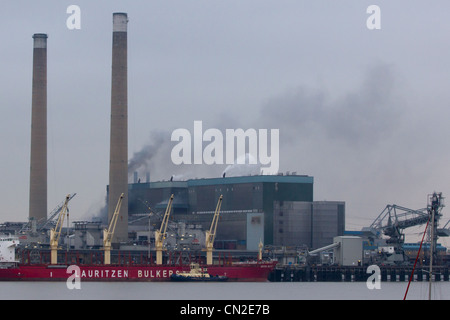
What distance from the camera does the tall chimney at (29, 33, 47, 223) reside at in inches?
5079

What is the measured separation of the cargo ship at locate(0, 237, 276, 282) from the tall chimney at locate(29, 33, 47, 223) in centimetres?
1969

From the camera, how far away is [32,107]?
130 meters

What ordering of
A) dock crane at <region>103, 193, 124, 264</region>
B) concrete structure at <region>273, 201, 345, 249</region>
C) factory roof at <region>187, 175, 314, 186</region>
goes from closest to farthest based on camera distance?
dock crane at <region>103, 193, 124, 264</region> → concrete structure at <region>273, 201, 345, 249</region> → factory roof at <region>187, 175, 314, 186</region>

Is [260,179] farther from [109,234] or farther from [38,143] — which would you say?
[38,143]

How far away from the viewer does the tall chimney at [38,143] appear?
129 metres

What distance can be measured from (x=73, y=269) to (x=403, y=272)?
143 ft

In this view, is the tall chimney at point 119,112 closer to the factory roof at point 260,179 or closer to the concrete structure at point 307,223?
the factory roof at point 260,179

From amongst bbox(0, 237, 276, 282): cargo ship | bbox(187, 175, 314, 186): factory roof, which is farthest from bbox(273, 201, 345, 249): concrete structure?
bbox(0, 237, 276, 282): cargo ship

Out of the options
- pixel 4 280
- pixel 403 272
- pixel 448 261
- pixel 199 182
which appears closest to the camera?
pixel 4 280

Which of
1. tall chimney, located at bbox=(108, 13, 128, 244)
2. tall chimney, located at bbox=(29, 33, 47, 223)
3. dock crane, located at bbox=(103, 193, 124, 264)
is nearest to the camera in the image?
dock crane, located at bbox=(103, 193, 124, 264)

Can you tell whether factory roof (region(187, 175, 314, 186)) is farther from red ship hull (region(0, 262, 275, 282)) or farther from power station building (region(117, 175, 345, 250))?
red ship hull (region(0, 262, 275, 282))

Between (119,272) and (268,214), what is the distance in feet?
117
